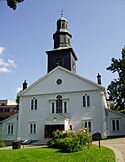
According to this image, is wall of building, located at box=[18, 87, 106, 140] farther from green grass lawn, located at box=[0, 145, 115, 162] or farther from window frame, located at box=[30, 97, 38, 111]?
green grass lawn, located at box=[0, 145, 115, 162]

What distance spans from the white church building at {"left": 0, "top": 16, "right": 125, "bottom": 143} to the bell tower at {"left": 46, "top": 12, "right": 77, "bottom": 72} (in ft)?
1.78

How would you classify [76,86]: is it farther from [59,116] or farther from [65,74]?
[59,116]

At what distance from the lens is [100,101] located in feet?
117

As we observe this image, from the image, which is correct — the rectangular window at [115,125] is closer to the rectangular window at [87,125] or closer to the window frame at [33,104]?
the rectangular window at [87,125]

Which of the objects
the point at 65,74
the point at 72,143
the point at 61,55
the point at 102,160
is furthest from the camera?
the point at 61,55

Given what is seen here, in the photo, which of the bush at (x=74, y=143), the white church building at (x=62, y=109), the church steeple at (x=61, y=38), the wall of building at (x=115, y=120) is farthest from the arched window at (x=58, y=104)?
the bush at (x=74, y=143)

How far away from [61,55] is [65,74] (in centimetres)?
501

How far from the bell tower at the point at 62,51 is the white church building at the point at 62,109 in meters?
0.54

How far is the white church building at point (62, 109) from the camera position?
115ft

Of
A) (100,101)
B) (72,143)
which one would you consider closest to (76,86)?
(100,101)

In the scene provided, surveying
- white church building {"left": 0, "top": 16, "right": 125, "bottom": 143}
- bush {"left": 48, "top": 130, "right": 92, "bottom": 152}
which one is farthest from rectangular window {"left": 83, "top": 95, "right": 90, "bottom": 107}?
bush {"left": 48, "top": 130, "right": 92, "bottom": 152}

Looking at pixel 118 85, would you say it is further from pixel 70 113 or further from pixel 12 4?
pixel 12 4

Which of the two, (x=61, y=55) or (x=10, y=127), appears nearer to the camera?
(x=10, y=127)

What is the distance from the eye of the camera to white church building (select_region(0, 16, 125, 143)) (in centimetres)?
3512
